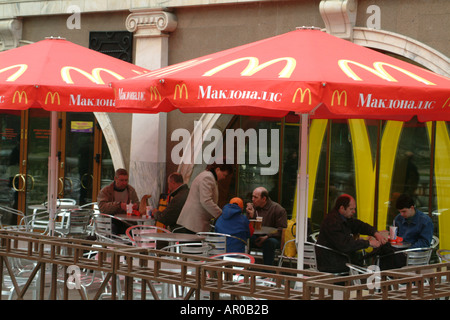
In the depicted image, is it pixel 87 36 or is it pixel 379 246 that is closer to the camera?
pixel 379 246

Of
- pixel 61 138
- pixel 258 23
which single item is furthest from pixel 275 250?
pixel 61 138

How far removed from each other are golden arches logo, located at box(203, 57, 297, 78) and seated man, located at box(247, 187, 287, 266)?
11.8ft

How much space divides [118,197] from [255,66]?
504cm

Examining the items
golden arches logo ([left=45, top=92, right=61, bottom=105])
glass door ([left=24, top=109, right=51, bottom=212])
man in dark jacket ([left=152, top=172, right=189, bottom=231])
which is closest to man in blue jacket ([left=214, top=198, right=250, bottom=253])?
man in dark jacket ([left=152, top=172, right=189, bottom=231])

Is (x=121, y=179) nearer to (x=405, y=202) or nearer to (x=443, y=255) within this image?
(x=405, y=202)

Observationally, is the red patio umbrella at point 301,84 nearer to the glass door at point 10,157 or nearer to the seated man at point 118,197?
the seated man at point 118,197

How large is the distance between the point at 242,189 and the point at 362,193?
6.97 feet

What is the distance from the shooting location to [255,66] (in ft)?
22.2

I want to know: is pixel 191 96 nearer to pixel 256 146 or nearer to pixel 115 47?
pixel 256 146

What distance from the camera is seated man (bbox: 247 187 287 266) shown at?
33.1 ft

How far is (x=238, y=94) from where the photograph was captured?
6402 mm

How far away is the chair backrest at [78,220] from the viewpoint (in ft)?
35.5

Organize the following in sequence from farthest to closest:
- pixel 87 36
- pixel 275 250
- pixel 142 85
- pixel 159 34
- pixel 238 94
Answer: pixel 87 36, pixel 159 34, pixel 275 250, pixel 142 85, pixel 238 94

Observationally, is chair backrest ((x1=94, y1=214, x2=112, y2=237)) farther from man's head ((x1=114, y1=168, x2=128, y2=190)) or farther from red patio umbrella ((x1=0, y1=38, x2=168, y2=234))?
man's head ((x1=114, y1=168, x2=128, y2=190))
